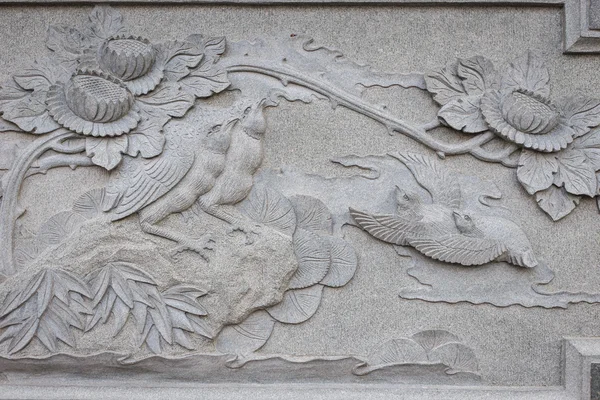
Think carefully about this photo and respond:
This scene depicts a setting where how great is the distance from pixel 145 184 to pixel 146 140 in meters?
0.17

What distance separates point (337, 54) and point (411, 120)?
1.32 ft

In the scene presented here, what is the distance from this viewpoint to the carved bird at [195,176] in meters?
2.34

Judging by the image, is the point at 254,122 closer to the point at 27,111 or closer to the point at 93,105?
the point at 93,105

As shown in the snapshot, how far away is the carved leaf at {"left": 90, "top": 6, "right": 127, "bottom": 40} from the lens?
244 centimetres

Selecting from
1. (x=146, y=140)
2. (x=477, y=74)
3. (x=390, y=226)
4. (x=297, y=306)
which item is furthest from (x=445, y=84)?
(x=146, y=140)

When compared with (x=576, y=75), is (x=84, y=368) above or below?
below

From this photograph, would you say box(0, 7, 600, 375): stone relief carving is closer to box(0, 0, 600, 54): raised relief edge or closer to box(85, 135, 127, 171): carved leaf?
box(85, 135, 127, 171): carved leaf

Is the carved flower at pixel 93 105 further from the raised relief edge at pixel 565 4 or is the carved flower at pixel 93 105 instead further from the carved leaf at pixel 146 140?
the raised relief edge at pixel 565 4

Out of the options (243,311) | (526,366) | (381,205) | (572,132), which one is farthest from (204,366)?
(572,132)

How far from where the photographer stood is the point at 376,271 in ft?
7.95

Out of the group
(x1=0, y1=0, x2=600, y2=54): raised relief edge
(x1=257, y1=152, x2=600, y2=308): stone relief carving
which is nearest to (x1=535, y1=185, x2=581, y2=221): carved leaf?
(x1=257, y1=152, x2=600, y2=308): stone relief carving

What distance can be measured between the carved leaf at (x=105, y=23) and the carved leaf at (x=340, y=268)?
3.92 feet

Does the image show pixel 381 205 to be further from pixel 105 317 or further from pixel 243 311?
pixel 105 317

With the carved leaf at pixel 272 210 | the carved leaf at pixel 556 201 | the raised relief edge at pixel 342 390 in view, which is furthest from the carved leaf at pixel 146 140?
the carved leaf at pixel 556 201
